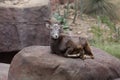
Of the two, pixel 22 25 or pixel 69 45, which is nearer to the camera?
pixel 69 45

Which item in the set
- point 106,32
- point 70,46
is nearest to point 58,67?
point 70,46

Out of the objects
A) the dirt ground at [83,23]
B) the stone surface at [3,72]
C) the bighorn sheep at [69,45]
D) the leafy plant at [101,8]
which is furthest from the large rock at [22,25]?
the bighorn sheep at [69,45]

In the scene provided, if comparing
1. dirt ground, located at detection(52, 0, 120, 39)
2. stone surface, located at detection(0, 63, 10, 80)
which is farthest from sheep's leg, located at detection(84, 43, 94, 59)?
dirt ground, located at detection(52, 0, 120, 39)

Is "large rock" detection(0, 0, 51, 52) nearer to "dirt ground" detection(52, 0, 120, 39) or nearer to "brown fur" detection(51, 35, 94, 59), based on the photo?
"dirt ground" detection(52, 0, 120, 39)

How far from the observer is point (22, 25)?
25.0ft

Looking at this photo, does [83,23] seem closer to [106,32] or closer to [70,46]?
[106,32]

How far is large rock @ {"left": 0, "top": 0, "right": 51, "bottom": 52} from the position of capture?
7.60 meters

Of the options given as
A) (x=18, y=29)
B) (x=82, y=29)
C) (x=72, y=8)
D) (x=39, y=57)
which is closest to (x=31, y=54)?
(x=39, y=57)

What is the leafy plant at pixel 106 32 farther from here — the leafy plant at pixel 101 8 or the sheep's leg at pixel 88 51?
the sheep's leg at pixel 88 51

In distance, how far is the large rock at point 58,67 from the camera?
198 inches

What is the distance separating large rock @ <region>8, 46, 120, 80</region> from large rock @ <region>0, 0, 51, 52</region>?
2.22m

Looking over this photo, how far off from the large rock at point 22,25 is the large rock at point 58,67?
2.22 metres

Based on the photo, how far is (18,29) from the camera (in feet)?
25.0

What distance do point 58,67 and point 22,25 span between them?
8.87 ft
